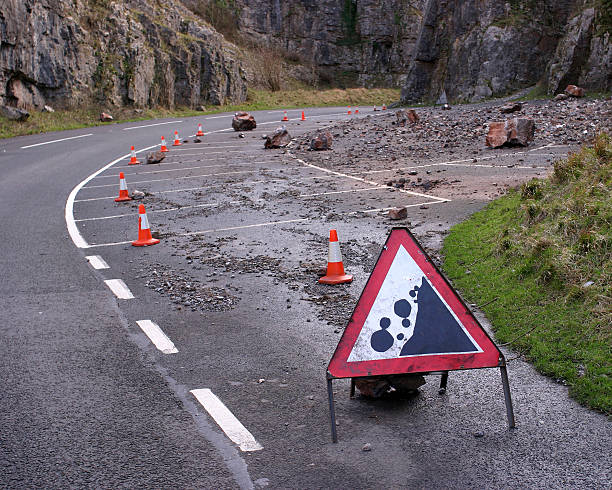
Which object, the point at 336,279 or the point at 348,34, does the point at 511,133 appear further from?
the point at 348,34

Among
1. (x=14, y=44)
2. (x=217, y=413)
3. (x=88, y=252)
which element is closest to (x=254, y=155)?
(x=88, y=252)

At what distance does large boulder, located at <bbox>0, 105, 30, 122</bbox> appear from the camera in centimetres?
3008

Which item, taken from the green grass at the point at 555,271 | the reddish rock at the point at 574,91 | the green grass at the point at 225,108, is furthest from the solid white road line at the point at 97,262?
the reddish rock at the point at 574,91

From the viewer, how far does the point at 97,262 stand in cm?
951

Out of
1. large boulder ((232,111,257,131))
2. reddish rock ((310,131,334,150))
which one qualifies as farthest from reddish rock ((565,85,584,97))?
large boulder ((232,111,257,131))

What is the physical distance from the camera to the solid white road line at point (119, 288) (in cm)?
793

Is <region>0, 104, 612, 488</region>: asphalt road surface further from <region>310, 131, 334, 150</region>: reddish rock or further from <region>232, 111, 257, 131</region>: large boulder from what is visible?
<region>232, 111, 257, 131</region>: large boulder

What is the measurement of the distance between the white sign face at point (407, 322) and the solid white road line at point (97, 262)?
5.62m

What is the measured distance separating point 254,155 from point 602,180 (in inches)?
589

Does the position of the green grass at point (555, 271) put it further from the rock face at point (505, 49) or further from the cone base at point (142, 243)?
the rock face at point (505, 49)

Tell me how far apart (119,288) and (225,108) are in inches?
1563

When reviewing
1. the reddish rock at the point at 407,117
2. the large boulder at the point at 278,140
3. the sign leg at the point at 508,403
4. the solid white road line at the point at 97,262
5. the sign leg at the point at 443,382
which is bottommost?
the large boulder at the point at 278,140

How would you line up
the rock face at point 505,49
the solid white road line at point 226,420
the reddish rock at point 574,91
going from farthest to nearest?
the rock face at point 505,49, the reddish rock at point 574,91, the solid white road line at point 226,420

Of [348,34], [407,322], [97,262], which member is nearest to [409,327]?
[407,322]
